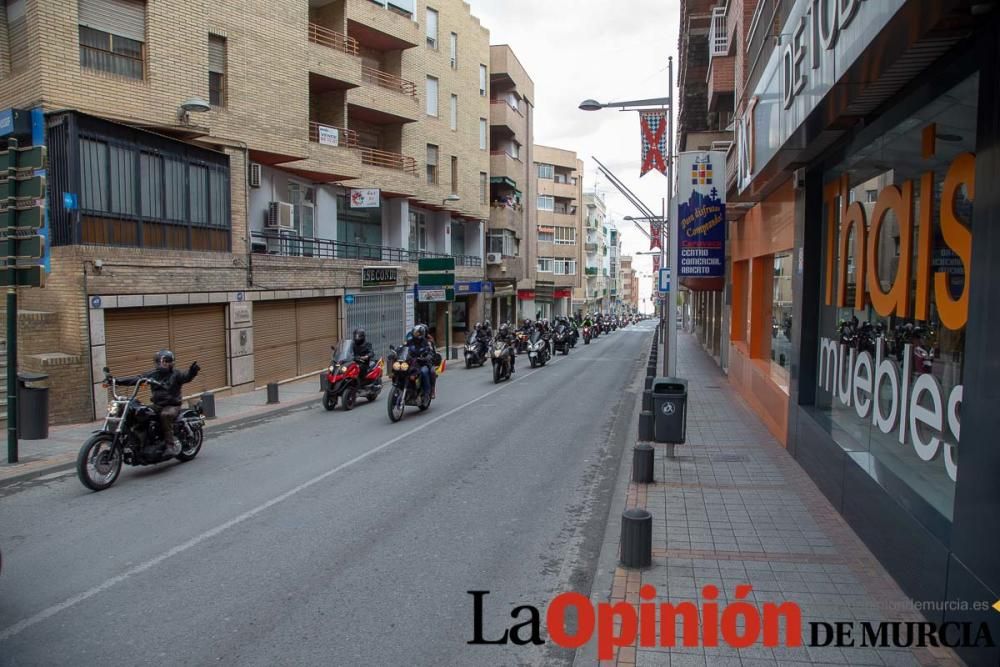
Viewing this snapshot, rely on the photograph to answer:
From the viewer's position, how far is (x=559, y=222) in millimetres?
70812

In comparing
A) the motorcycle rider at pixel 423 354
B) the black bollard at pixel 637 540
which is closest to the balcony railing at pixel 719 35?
the motorcycle rider at pixel 423 354

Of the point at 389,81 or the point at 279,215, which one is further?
the point at 389,81

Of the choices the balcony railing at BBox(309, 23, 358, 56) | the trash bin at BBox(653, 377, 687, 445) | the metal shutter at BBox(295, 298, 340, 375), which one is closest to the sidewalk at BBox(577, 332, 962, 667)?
the trash bin at BBox(653, 377, 687, 445)

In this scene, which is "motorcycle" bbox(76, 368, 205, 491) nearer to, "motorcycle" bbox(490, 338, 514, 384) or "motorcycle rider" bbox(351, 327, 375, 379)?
"motorcycle rider" bbox(351, 327, 375, 379)

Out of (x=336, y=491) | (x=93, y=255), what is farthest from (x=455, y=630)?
(x=93, y=255)

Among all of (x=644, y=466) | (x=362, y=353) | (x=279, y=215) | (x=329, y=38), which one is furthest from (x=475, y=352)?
(x=644, y=466)

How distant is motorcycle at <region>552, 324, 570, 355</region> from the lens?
31.3 m

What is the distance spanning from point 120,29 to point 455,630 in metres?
15.0

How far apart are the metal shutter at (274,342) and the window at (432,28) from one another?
16680 millimetres

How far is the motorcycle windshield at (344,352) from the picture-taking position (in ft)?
49.0

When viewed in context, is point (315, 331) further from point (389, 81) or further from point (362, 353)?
point (389, 81)

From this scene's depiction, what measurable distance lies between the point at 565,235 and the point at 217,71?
183ft

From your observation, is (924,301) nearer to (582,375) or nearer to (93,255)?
(93,255)

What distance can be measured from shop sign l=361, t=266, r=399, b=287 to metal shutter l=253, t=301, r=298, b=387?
403 centimetres
